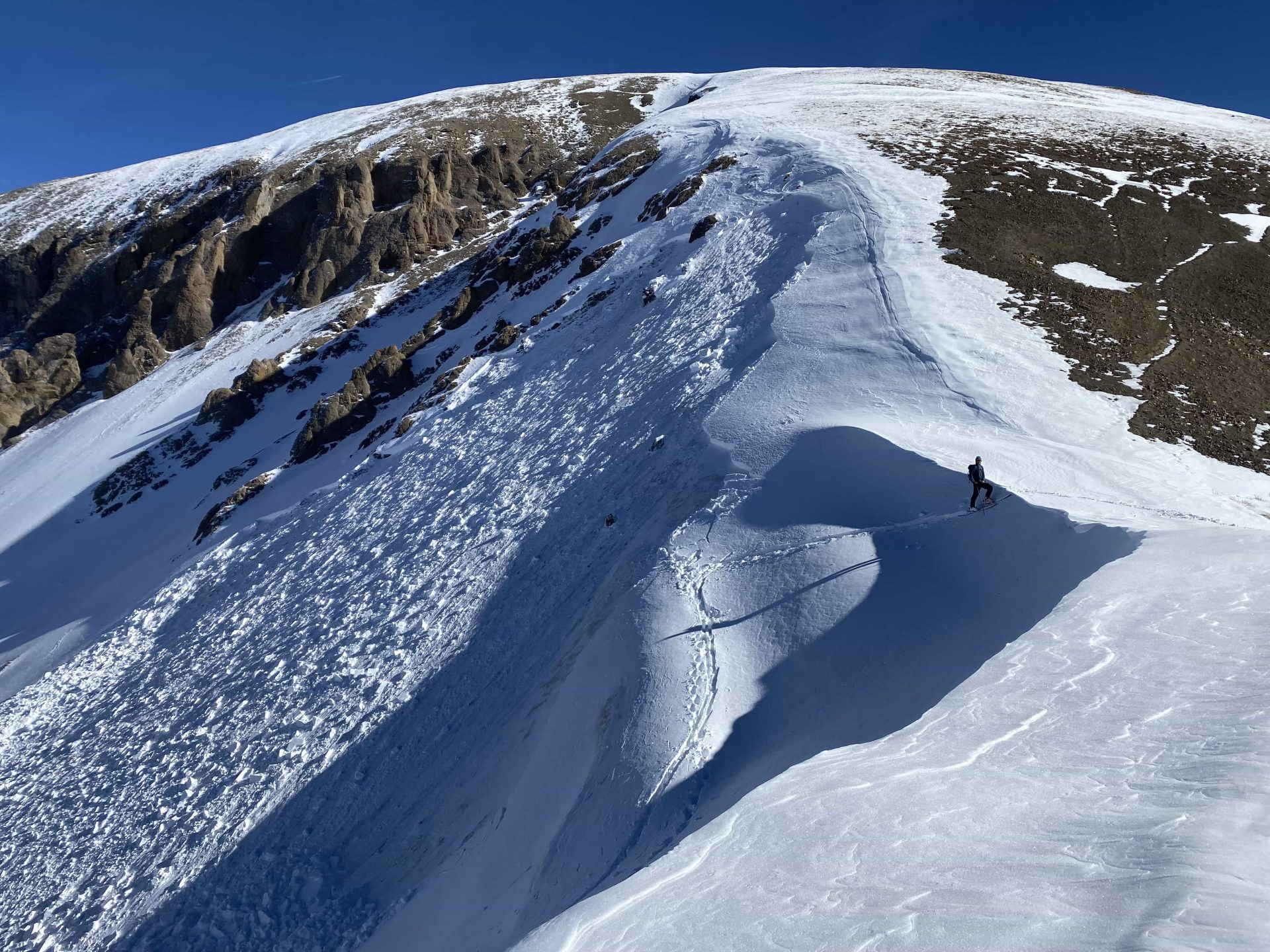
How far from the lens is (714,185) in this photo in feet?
101

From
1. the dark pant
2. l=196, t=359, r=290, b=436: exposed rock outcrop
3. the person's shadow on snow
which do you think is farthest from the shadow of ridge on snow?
l=196, t=359, r=290, b=436: exposed rock outcrop

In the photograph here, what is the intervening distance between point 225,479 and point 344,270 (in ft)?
65.2

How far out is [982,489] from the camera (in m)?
10.6

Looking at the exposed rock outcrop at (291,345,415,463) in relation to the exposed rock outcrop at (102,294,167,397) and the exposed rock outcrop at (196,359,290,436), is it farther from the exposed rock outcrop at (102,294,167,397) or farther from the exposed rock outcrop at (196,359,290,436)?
the exposed rock outcrop at (102,294,167,397)

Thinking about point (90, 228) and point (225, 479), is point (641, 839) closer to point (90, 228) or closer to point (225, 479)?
point (225, 479)

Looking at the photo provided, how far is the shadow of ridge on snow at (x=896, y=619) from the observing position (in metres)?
8.02

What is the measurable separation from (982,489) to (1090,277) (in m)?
13.5

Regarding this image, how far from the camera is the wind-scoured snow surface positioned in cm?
498

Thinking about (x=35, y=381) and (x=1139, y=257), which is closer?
(x=1139, y=257)

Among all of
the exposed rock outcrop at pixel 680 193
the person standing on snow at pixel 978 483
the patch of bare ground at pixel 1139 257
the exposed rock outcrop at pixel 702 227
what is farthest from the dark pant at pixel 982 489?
the exposed rock outcrop at pixel 680 193

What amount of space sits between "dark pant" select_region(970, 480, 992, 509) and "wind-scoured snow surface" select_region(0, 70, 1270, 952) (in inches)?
9.8

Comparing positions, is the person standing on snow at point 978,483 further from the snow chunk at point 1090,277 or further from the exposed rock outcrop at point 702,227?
the exposed rock outcrop at point 702,227

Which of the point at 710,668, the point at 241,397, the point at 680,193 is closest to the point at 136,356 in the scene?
the point at 241,397

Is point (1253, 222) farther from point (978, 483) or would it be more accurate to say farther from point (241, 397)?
point (241, 397)
